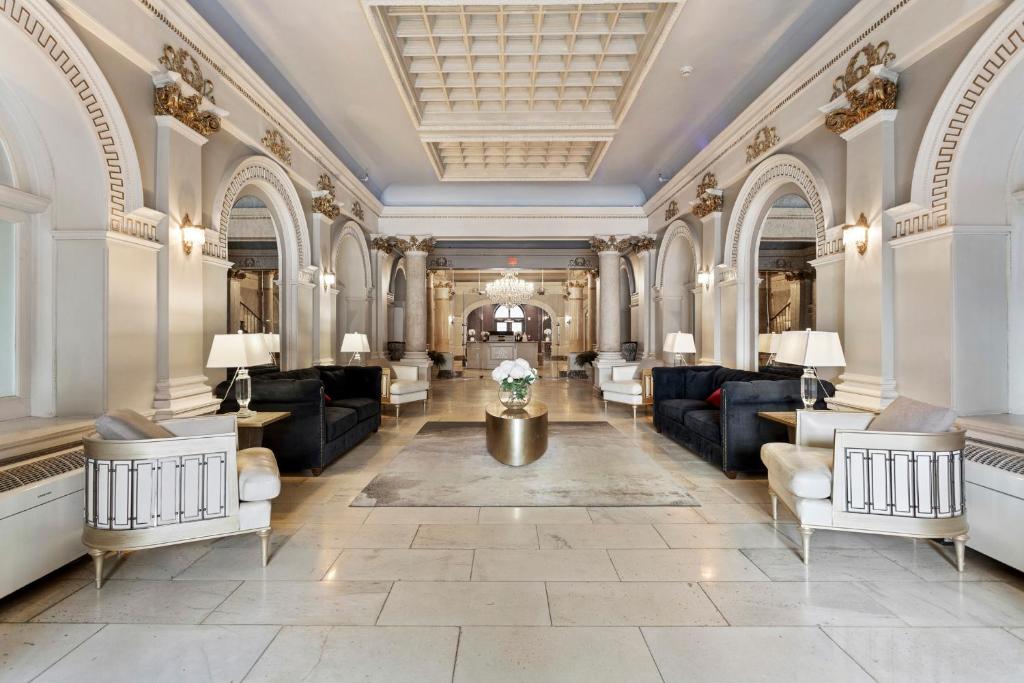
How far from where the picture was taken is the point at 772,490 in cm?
378

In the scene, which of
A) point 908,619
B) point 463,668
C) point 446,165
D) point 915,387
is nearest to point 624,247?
point 446,165

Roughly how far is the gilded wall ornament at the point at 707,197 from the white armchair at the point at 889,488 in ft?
17.7

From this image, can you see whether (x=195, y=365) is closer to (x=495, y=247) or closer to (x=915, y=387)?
(x=915, y=387)

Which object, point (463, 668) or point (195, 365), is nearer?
point (463, 668)

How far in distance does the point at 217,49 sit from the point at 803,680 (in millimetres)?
6546

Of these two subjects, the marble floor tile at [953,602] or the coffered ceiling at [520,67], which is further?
the coffered ceiling at [520,67]

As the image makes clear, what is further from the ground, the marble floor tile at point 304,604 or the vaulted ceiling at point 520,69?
the vaulted ceiling at point 520,69

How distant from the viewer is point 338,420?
561cm

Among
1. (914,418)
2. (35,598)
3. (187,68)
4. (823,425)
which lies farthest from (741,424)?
(187,68)

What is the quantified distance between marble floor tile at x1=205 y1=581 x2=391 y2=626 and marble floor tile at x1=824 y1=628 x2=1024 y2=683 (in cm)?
225

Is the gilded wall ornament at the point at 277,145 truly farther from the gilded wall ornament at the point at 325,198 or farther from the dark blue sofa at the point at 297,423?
the dark blue sofa at the point at 297,423

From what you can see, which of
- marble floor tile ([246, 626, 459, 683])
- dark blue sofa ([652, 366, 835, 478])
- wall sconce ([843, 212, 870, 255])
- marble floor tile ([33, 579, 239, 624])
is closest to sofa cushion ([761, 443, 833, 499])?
dark blue sofa ([652, 366, 835, 478])

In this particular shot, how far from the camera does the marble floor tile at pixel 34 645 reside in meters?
2.17

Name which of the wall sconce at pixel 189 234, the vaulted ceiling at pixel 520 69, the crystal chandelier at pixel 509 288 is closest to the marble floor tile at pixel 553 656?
the wall sconce at pixel 189 234
